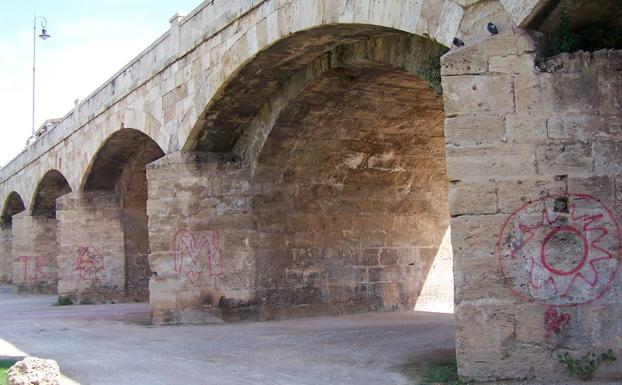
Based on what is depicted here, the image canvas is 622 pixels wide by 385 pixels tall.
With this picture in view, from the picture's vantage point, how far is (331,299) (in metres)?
11.8

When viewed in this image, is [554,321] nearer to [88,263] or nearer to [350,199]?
[350,199]

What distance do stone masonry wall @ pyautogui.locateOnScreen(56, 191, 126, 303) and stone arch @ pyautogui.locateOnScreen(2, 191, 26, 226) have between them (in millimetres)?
9727

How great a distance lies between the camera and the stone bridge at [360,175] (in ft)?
18.2

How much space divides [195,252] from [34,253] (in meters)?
12.4

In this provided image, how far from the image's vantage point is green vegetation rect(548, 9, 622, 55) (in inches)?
225

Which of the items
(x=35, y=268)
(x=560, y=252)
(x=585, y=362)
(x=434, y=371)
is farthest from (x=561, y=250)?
(x=35, y=268)

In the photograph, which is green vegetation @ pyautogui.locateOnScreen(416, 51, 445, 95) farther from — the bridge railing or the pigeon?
the bridge railing

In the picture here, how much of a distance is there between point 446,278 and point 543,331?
774 cm

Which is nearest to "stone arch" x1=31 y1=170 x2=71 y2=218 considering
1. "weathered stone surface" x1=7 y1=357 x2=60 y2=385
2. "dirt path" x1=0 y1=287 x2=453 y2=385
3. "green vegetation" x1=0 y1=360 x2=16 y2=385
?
"dirt path" x1=0 y1=287 x2=453 y2=385

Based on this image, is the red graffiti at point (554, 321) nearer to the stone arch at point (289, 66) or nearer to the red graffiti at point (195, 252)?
the stone arch at point (289, 66)

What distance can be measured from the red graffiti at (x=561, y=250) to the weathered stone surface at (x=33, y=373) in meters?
3.29

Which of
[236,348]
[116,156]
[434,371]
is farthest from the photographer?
[116,156]

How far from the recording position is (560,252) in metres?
5.52

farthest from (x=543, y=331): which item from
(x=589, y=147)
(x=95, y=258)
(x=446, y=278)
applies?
(x=95, y=258)
